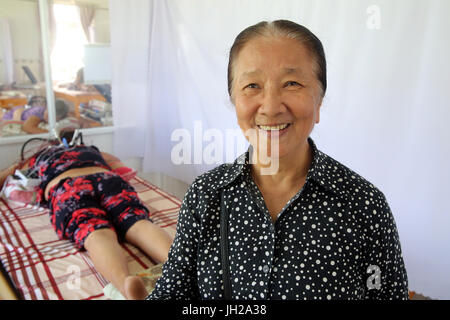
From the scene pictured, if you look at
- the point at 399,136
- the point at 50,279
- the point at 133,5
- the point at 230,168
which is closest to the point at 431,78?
the point at 399,136

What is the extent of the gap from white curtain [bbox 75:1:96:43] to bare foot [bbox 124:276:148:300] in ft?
8.34

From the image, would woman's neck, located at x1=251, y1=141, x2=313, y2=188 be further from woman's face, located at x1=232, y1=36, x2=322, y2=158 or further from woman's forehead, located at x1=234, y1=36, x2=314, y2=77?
woman's forehead, located at x1=234, y1=36, x2=314, y2=77

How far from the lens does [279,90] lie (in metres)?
0.75

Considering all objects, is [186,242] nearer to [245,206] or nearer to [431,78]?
[245,206]

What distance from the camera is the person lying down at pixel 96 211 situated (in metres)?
1.73

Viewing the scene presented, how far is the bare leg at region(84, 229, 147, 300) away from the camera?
4.64 ft

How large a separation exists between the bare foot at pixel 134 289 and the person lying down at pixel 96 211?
4.2 inches

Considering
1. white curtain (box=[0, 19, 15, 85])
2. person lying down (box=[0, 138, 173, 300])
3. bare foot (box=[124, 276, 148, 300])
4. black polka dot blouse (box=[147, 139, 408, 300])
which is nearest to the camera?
black polka dot blouse (box=[147, 139, 408, 300])

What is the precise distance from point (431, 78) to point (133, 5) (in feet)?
8.60

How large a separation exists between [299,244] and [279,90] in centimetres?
33

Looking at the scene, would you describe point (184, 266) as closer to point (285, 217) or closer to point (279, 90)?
point (285, 217)

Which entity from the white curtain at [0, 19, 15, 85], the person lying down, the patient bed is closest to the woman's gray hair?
the person lying down

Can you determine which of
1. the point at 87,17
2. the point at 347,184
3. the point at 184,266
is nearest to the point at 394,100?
the point at 347,184

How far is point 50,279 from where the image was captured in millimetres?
1636
